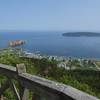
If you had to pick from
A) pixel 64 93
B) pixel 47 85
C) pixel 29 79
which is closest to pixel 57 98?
pixel 64 93

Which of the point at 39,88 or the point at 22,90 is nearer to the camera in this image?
the point at 39,88

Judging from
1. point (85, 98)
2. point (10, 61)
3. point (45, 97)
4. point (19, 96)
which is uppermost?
point (85, 98)

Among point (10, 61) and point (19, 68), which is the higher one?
point (19, 68)

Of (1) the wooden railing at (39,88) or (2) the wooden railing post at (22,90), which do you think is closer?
(1) the wooden railing at (39,88)

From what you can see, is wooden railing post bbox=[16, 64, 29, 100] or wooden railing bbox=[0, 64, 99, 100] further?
wooden railing post bbox=[16, 64, 29, 100]

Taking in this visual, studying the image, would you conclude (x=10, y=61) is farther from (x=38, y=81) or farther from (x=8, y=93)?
(x=38, y=81)

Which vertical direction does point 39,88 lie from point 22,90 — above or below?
above

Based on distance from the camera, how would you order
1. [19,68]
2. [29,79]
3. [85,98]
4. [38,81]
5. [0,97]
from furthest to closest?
[0,97] < [19,68] < [29,79] < [38,81] < [85,98]

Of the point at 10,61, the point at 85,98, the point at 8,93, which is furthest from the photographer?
the point at 10,61
